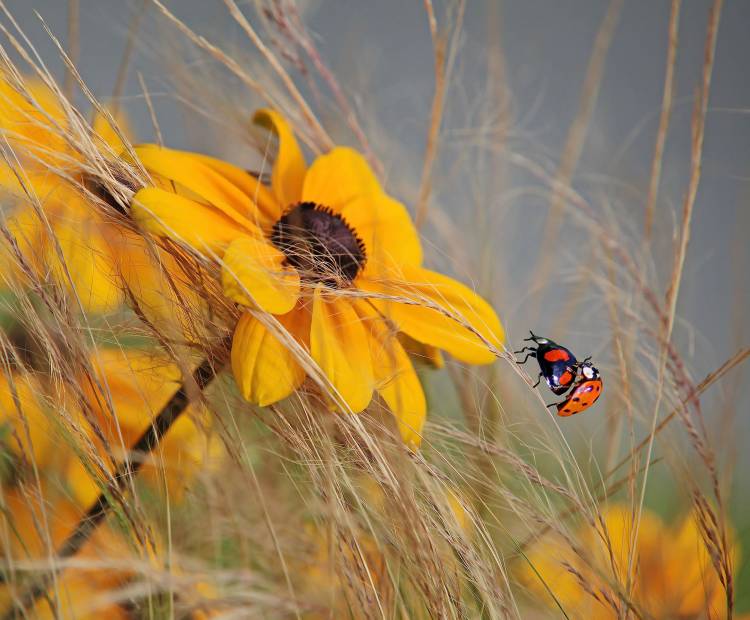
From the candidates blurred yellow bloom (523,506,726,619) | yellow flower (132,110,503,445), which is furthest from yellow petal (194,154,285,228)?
blurred yellow bloom (523,506,726,619)

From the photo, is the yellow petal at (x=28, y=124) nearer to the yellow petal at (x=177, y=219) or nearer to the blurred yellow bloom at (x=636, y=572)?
the yellow petal at (x=177, y=219)

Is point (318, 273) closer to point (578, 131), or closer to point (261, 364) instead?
point (261, 364)

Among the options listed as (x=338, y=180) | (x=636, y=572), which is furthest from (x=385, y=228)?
(x=636, y=572)

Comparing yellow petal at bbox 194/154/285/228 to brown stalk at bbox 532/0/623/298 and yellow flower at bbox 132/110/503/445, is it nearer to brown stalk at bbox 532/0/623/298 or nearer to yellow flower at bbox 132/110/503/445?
yellow flower at bbox 132/110/503/445

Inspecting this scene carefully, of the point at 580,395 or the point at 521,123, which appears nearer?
the point at 580,395

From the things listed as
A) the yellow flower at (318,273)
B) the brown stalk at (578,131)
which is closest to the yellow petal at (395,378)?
the yellow flower at (318,273)

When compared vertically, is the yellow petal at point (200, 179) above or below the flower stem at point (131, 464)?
above
